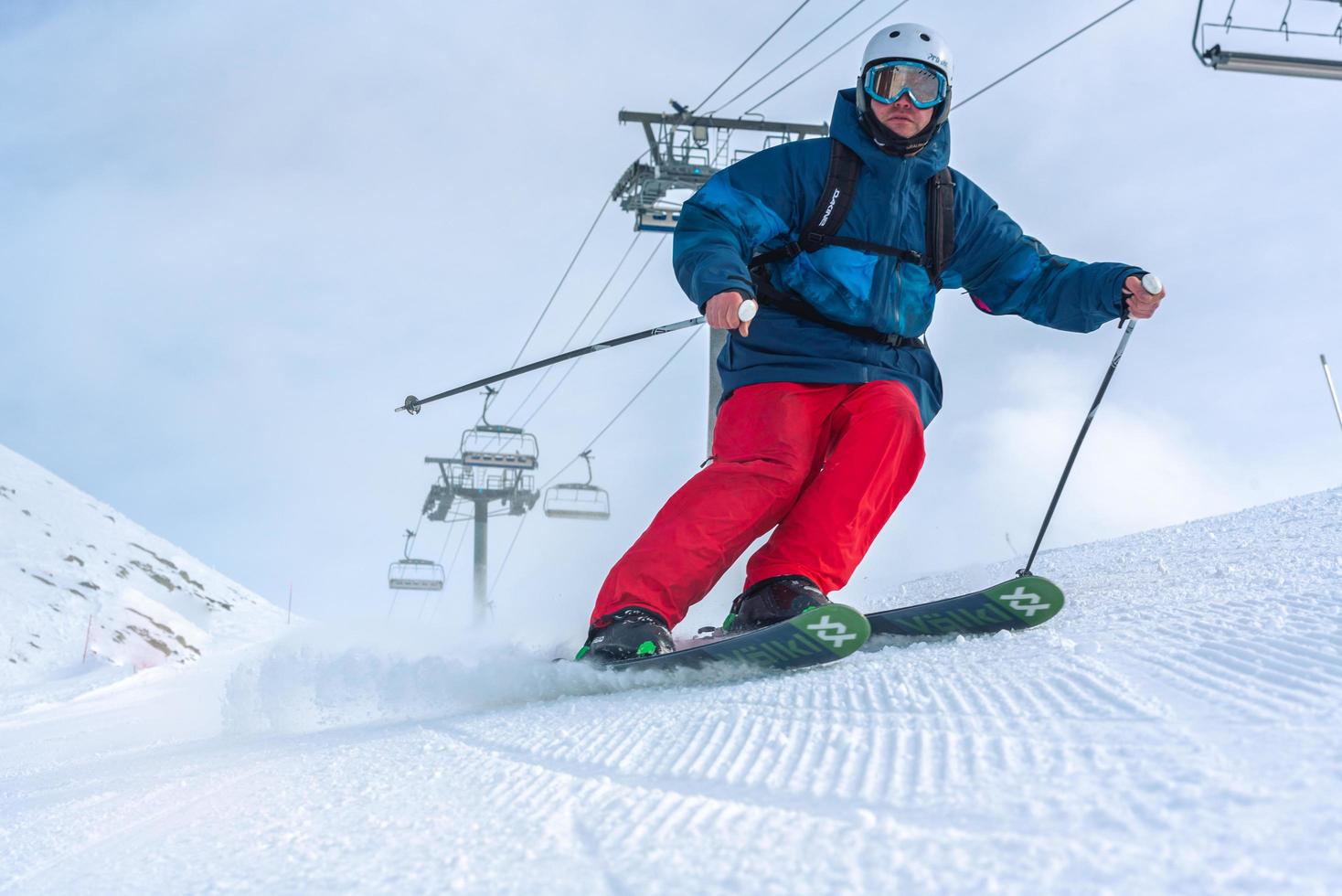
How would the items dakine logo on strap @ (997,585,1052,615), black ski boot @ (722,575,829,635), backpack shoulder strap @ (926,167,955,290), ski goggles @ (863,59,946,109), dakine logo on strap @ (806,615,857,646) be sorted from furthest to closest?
1. backpack shoulder strap @ (926,167,955,290)
2. ski goggles @ (863,59,946,109)
3. black ski boot @ (722,575,829,635)
4. dakine logo on strap @ (997,585,1052,615)
5. dakine logo on strap @ (806,615,857,646)

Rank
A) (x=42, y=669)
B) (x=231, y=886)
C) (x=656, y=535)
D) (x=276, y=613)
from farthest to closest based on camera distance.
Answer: (x=276, y=613) < (x=42, y=669) < (x=656, y=535) < (x=231, y=886)

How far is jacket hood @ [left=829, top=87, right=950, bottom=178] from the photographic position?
2.82 m

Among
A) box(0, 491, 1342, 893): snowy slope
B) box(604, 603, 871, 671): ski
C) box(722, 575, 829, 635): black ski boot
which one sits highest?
box(722, 575, 829, 635): black ski boot

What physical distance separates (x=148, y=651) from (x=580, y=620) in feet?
51.1

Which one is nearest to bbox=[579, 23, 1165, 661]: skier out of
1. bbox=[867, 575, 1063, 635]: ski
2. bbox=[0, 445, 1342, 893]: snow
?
bbox=[867, 575, 1063, 635]: ski

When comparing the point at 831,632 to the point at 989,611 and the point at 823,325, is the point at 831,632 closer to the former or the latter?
the point at 989,611

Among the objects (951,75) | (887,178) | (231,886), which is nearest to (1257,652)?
(231,886)

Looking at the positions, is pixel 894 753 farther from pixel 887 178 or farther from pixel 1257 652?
pixel 887 178

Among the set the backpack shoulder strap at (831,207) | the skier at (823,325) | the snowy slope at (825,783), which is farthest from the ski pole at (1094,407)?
the backpack shoulder strap at (831,207)

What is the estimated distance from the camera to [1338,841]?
0.78 metres

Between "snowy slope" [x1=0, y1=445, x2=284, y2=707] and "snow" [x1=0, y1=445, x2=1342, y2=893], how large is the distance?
11883 millimetres

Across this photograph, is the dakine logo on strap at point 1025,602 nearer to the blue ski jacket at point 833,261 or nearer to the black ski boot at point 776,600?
the black ski boot at point 776,600

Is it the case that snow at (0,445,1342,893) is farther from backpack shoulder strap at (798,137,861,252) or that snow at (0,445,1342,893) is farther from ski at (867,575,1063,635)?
backpack shoulder strap at (798,137,861,252)

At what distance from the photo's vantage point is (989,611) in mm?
2305
